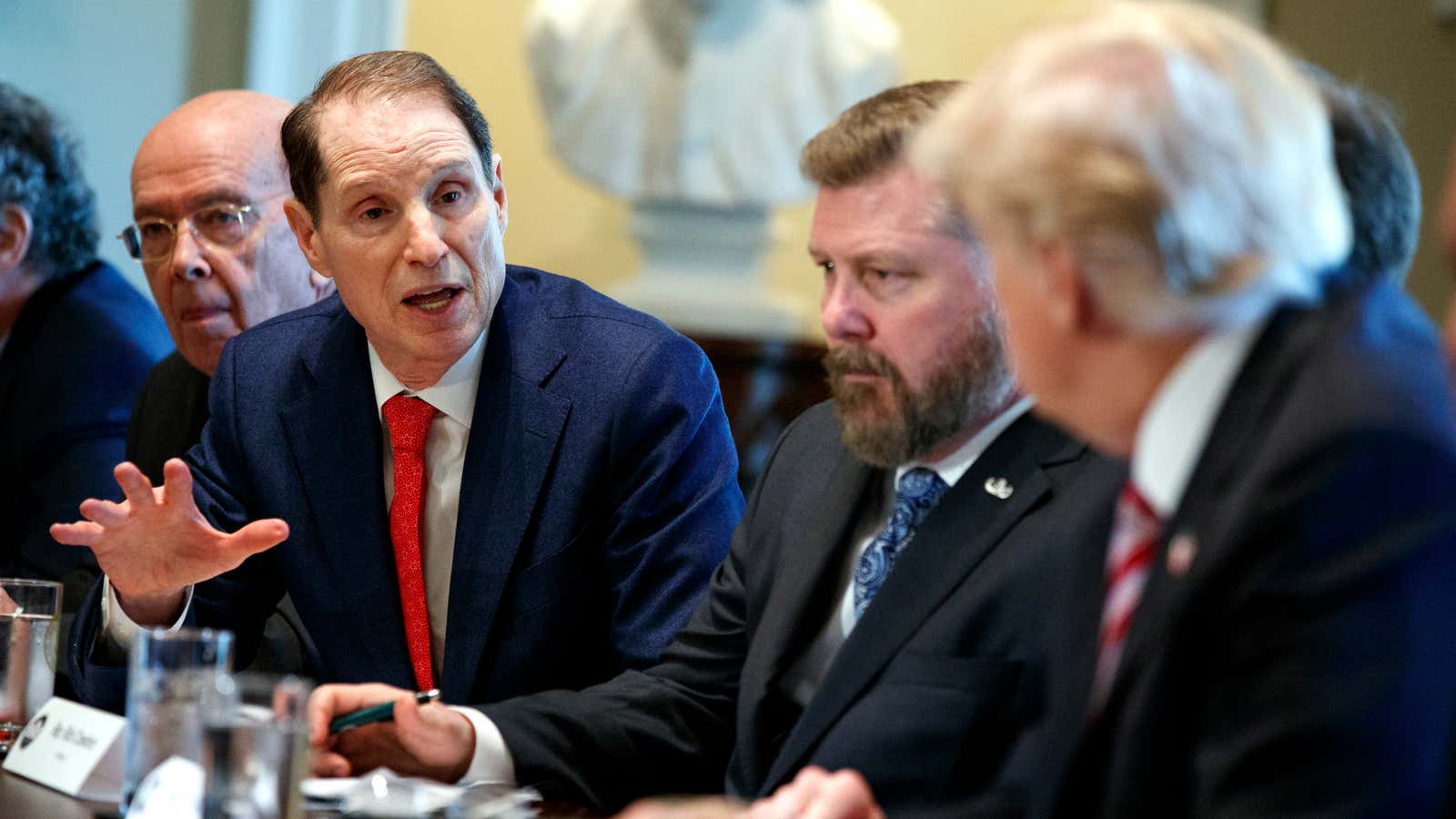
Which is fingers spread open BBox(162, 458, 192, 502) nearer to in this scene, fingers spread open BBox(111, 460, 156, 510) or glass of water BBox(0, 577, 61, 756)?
fingers spread open BBox(111, 460, 156, 510)

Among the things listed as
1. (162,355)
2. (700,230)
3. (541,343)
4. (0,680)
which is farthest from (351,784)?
(700,230)

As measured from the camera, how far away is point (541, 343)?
2.46m

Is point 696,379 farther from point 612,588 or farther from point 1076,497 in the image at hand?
point 1076,497

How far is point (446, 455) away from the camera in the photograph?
7.98 ft

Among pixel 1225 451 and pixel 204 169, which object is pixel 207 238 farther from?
pixel 1225 451

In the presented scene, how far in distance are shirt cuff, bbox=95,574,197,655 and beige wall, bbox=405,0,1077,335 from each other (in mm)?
3716

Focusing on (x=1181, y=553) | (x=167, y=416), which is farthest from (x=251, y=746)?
(x=167, y=416)

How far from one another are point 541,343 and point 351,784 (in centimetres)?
97

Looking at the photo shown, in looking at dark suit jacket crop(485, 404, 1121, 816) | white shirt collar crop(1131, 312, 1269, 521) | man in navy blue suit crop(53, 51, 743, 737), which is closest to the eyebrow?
man in navy blue suit crop(53, 51, 743, 737)

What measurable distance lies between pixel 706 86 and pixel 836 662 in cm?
347

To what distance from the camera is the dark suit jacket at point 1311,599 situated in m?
1.08

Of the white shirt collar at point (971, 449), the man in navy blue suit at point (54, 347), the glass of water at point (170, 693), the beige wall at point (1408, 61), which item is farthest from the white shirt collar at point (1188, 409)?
the beige wall at point (1408, 61)

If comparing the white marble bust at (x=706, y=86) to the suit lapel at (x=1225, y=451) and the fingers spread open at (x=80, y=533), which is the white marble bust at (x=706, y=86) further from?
the suit lapel at (x=1225, y=451)

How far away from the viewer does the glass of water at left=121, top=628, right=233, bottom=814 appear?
1515 mm
